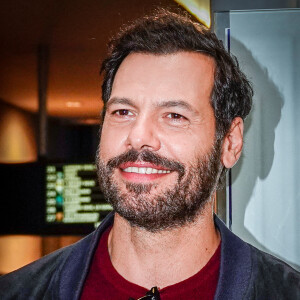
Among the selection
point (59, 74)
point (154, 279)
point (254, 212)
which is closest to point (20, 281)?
point (154, 279)

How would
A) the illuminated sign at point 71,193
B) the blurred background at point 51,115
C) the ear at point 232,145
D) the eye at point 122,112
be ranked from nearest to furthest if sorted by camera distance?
the eye at point 122,112
the ear at point 232,145
the blurred background at point 51,115
the illuminated sign at point 71,193

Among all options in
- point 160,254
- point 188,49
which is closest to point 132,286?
point 160,254

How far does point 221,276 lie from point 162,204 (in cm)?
22

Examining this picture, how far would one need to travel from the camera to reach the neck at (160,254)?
1299mm

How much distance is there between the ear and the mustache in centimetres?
23

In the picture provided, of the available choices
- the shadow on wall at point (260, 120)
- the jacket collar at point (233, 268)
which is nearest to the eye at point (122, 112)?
the jacket collar at point (233, 268)

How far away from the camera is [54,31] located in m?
2.85

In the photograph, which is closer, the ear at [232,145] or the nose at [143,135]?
the nose at [143,135]

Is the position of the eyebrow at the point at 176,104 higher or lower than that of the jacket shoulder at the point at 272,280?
higher

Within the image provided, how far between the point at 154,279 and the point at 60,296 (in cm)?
23

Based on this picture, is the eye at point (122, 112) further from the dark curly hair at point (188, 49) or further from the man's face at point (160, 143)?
the dark curly hair at point (188, 49)

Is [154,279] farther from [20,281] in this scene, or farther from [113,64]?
[113,64]

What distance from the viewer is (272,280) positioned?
4.26 ft

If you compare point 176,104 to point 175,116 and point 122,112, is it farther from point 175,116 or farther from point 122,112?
point 122,112
